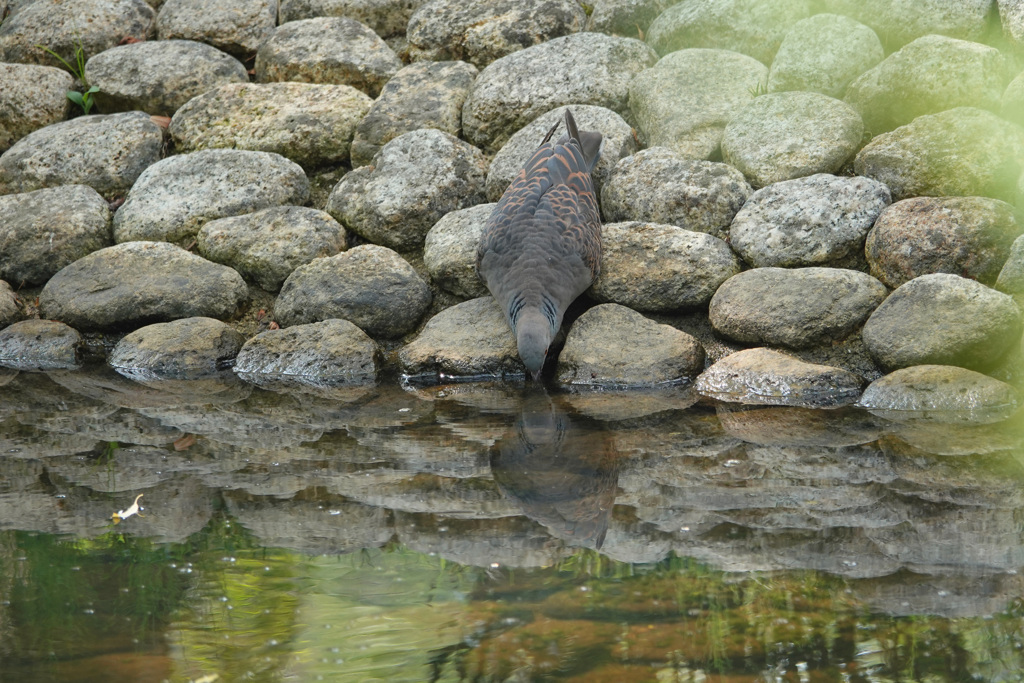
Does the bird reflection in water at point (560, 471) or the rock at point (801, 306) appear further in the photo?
the rock at point (801, 306)

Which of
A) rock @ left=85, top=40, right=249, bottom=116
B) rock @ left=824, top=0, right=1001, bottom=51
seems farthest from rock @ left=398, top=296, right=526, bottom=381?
rock @ left=85, top=40, right=249, bottom=116

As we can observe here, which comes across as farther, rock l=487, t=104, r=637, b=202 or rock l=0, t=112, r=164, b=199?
rock l=0, t=112, r=164, b=199

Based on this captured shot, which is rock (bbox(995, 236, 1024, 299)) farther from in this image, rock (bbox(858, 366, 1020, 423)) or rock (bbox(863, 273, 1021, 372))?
rock (bbox(858, 366, 1020, 423))

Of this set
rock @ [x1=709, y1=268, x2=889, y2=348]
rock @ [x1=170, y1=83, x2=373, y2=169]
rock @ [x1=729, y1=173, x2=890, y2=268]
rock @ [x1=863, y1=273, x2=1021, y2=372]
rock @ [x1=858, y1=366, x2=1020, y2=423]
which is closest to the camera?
rock @ [x1=858, y1=366, x2=1020, y2=423]

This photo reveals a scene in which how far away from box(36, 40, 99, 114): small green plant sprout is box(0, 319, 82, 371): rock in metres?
2.58

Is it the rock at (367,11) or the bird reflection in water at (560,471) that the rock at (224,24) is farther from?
the bird reflection in water at (560,471)

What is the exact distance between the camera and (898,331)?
5410 millimetres

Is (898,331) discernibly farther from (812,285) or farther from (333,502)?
(333,502)

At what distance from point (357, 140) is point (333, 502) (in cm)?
464

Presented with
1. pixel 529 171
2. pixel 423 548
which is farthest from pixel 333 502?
pixel 529 171

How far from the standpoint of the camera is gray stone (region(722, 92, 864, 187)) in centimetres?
653

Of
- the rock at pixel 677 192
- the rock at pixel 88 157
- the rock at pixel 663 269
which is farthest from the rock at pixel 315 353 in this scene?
the rock at pixel 88 157

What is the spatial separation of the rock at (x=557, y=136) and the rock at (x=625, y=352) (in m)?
1.47

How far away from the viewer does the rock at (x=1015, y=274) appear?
17.4 feet
